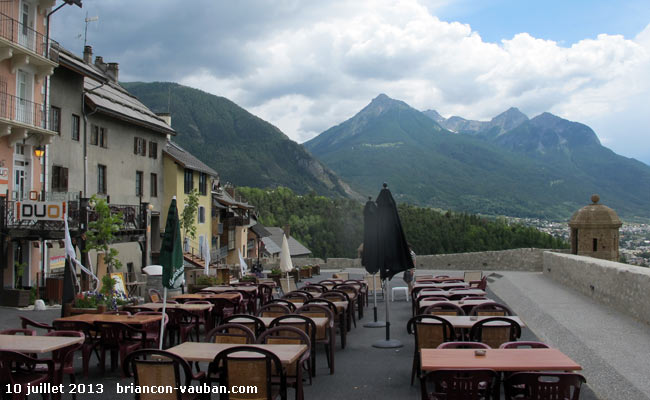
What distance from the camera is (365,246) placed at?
11023 millimetres

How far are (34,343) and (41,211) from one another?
1243 cm

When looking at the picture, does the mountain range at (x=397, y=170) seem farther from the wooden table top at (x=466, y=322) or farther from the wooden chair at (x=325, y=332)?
the wooden table top at (x=466, y=322)

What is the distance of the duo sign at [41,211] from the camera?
17641mm

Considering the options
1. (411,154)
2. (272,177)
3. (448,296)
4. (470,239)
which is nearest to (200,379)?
(448,296)

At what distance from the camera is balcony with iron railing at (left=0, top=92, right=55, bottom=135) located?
18947mm

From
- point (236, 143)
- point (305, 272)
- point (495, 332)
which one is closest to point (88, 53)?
point (305, 272)

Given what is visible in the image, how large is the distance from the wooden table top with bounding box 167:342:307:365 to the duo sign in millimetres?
13000

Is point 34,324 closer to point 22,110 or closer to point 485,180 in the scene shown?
point 22,110

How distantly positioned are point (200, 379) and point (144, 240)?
60.8 ft

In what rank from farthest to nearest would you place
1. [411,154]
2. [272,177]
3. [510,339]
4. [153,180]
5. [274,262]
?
[411,154], [272,177], [274,262], [153,180], [510,339]

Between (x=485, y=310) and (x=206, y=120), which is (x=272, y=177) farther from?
(x=485, y=310)

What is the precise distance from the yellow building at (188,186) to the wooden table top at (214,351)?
26.1m

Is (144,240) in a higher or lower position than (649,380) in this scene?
higher

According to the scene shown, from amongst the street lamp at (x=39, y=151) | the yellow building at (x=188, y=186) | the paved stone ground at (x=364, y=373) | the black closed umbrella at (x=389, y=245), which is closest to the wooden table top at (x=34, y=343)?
the paved stone ground at (x=364, y=373)
